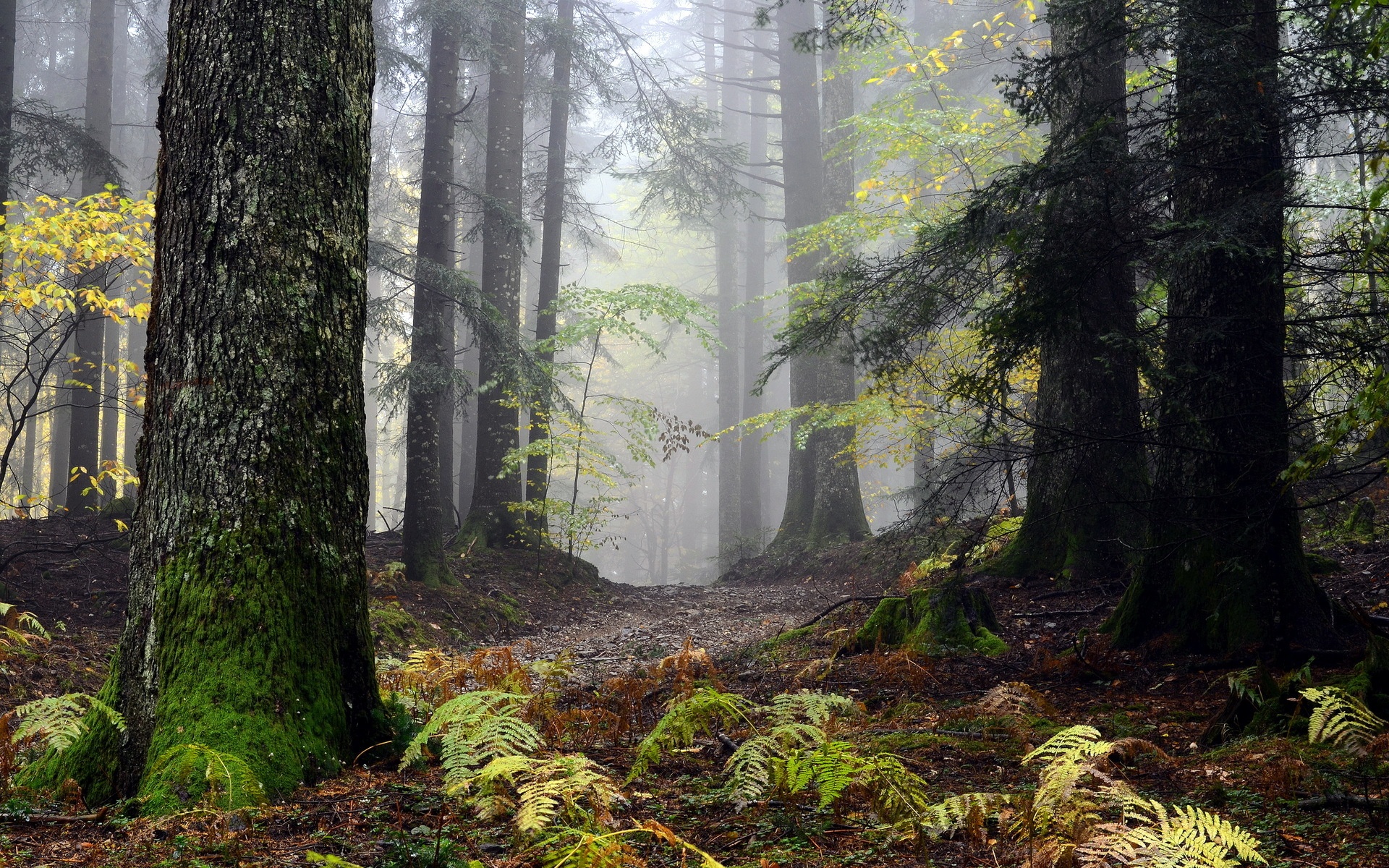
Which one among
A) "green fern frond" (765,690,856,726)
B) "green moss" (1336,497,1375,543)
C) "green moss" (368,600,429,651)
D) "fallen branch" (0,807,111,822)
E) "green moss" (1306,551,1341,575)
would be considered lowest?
"green moss" (368,600,429,651)

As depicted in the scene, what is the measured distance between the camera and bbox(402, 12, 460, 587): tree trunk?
35.4 ft

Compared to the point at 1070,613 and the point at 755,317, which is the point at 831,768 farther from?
the point at 755,317

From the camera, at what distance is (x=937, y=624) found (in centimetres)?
638

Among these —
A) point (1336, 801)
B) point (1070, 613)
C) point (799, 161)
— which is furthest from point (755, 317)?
point (1336, 801)

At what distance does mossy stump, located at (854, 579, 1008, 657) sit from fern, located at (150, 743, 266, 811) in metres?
4.28

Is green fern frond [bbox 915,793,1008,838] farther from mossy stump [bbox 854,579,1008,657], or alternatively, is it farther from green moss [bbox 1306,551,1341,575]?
green moss [bbox 1306,551,1341,575]

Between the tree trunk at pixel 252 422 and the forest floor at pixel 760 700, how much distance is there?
1.36 ft

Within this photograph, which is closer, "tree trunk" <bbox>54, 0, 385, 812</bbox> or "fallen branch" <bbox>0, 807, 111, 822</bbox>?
"fallen branch" <bbox>0, 807, 111, 822</bbox>

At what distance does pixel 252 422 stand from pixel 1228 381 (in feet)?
17.1

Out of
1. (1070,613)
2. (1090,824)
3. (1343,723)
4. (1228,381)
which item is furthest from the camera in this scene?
(1070,613)

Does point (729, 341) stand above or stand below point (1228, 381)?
above

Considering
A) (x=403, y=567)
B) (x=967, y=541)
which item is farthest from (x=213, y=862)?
(x=403, y=567)

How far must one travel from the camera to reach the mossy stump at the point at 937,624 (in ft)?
20.0

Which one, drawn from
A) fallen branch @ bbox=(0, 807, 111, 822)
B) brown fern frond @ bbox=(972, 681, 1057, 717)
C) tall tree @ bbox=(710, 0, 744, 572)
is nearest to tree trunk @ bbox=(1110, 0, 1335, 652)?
brown fern frond @ bbox=(972, 681, 1057, 717)
